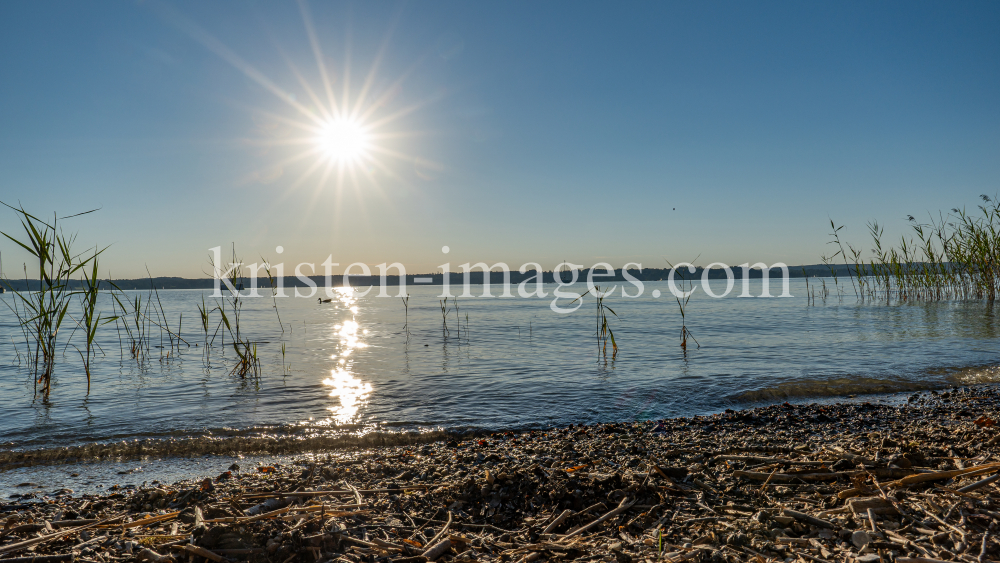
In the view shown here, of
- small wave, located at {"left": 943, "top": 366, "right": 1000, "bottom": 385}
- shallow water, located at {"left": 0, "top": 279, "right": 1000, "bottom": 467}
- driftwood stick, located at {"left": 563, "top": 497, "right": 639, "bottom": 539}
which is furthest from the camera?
small wave, located at {"left": 943, "top": 366, "right": 1000, "bottom": 385}

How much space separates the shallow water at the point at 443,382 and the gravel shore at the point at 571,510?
5.66 ft

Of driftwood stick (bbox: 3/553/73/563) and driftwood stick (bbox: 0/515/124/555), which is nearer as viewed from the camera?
driftwood stick (bbox: 3/553/73/563)

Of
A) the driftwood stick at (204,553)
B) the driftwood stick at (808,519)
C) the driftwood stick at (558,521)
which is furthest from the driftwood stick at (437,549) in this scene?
the driftwood stick at (808,519)

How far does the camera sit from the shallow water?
584cm

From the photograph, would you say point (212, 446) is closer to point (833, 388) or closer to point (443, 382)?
point (443, 382)

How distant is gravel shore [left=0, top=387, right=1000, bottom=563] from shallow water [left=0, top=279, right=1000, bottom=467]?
1726mm

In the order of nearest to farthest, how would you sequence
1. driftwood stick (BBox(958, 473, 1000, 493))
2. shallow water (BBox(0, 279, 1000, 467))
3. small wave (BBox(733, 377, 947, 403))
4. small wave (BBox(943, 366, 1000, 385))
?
driftwood stick (BBox(958, 473, 1000, 493))
shallow water (BBox(0, 279, 1000, 467))
small wave (BBox(733, 377, 947, 403))
small wave (BBox(943, 366, 1000, 385))

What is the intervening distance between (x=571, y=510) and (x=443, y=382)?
5.68m

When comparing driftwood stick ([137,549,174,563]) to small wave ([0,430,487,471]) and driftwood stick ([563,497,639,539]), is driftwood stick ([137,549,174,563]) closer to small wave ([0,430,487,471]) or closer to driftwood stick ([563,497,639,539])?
driftwood stick ([563,497,639,539])

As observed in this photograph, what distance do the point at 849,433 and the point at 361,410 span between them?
18.1 feet

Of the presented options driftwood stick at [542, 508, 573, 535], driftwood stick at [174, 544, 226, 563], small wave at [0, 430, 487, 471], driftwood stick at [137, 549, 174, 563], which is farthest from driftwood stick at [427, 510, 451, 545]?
small wave at [0, 430, 487, 471]

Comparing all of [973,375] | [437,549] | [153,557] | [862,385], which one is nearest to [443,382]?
[437,549]

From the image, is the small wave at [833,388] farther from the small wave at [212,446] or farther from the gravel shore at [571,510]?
the small wave at [212,446]

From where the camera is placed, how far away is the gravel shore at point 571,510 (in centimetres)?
231
